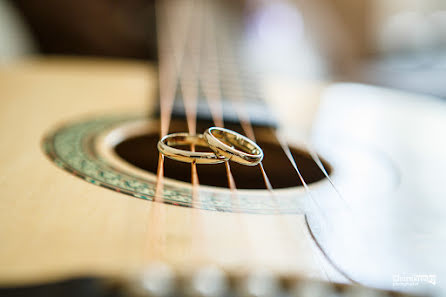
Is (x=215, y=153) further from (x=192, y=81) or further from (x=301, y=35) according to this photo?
(x=301, y=35)

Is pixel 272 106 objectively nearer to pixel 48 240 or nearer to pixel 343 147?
pixel 343 147

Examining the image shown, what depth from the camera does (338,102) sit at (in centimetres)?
84

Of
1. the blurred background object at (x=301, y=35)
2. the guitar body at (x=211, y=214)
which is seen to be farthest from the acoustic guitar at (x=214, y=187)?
the blurred background object at (x=301, y=35)

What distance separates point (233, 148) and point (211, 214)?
0.37 ft

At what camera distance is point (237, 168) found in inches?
16.8

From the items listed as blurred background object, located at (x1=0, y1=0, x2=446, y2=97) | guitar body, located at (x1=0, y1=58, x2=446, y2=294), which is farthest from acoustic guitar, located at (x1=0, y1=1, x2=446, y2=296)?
blurred background object, located at (x1=0, y1=0, x2=446, y2=97)

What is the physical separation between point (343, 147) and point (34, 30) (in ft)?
3.80

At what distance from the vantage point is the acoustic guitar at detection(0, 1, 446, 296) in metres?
0.27

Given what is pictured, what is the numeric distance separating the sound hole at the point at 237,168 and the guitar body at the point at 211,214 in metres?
0.01

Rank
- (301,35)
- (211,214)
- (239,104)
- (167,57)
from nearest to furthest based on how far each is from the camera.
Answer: (211,214) < (239,104) < (167,57) < (301,35)

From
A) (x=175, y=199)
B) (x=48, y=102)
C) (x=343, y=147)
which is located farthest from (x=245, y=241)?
(x=48, y=102)

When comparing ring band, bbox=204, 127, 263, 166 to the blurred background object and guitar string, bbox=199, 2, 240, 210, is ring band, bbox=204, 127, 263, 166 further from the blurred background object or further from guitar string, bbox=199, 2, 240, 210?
the blurred background object

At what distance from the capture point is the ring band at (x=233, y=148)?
1.33ft

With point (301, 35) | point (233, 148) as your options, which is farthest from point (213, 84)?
point (301, 35)
